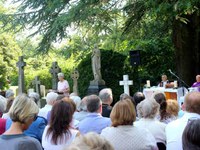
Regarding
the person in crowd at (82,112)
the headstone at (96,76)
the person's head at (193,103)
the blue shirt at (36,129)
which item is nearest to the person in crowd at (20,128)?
the blue shirt at (36,129)

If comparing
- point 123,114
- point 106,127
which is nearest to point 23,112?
point 123,114

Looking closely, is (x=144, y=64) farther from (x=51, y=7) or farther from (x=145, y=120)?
(x=145, y=120)

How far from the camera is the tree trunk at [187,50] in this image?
15668 mm

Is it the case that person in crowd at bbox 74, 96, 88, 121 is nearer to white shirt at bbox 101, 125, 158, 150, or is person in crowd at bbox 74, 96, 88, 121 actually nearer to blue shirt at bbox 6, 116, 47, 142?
blue shirt at bbox 6, 116, 47, 142

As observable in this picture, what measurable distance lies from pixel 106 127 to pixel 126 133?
45 cm

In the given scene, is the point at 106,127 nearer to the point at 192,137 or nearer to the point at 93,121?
the point at 93,121

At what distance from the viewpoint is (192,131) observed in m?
2.58

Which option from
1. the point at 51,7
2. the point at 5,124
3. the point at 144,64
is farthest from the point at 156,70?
the point at 5,124

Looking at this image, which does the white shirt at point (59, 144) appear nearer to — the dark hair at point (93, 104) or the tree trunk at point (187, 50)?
the dark hair at point (93, 104)

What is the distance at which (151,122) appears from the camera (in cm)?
448

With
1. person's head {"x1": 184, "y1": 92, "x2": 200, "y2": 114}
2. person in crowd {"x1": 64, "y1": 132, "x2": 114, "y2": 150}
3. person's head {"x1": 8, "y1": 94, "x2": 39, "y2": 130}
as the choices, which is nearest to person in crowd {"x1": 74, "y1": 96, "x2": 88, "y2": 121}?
person's head {"x1": 184, "y1": 92, "x2": 200, "y2": 114}

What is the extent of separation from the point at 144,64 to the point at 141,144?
15.5m

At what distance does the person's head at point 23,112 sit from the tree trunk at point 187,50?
1297 cm

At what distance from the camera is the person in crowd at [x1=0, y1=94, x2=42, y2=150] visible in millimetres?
2971
